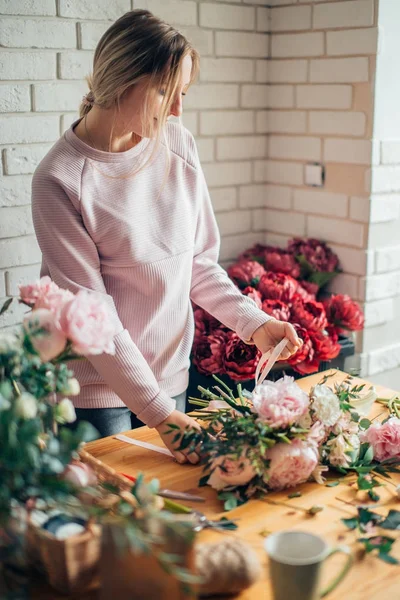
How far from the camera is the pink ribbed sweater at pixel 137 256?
1.47 meters

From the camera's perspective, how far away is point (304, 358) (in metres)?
2.03

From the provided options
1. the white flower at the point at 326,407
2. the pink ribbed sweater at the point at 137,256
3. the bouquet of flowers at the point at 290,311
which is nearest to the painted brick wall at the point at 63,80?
the bouquet of flowers at the point at 290,311

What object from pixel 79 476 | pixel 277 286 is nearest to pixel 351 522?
pixel 79 476

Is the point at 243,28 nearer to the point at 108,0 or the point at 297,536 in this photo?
the point at 108,0

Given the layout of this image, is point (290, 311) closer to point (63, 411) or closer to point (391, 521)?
point (391, 521)

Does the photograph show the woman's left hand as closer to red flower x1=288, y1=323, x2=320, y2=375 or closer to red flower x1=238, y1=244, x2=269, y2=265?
red flower x1=288, y1=323, x2=320, y2=375

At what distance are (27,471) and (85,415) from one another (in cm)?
78

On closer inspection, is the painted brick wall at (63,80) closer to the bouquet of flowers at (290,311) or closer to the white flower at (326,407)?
the bouquet of flowers at (290,311)

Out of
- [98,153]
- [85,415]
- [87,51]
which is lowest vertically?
[85,415]

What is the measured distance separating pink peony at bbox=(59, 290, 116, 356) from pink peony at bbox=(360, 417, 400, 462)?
1.87 ft

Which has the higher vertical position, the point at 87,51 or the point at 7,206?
the point at 87,51

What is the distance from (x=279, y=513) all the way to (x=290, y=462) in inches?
3.2

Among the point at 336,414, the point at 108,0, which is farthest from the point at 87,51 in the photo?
the point at 336,414

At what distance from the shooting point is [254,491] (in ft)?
3.98
